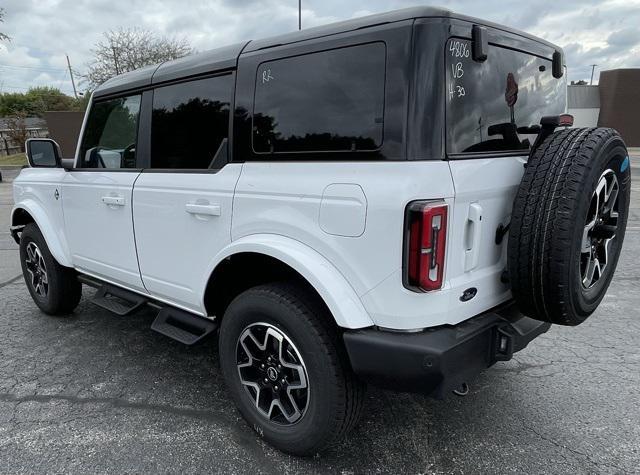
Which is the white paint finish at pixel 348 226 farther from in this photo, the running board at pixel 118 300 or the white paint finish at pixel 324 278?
the running board at pixel 118 300

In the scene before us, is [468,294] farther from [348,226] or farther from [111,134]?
[111,134]

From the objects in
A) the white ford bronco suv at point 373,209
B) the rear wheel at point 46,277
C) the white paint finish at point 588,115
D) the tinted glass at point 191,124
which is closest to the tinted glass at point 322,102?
the white ford bronco suv at point 373,209

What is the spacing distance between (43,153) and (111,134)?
0.82 m

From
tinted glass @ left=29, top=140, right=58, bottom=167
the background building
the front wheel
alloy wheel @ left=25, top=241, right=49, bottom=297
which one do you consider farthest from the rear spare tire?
the background building

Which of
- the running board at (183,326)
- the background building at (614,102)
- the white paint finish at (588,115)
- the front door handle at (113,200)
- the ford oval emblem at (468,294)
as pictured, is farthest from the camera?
the white paint finish at (588,115)

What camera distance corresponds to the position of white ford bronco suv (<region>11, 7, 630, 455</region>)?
1963 millimetres

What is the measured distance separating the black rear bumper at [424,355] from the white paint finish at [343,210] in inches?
17.5

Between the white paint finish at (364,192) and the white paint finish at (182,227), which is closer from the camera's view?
the white paint finish at (364,192)

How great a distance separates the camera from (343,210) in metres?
2.04

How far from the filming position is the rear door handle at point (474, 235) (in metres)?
2.05

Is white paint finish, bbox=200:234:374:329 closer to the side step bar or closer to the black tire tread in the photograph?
the black tire tread

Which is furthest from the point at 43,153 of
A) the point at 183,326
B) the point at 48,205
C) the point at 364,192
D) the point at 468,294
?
the point at 468,294

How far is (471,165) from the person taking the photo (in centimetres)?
208

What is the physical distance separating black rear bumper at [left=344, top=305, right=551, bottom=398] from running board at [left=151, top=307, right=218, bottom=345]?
43.9 inches
